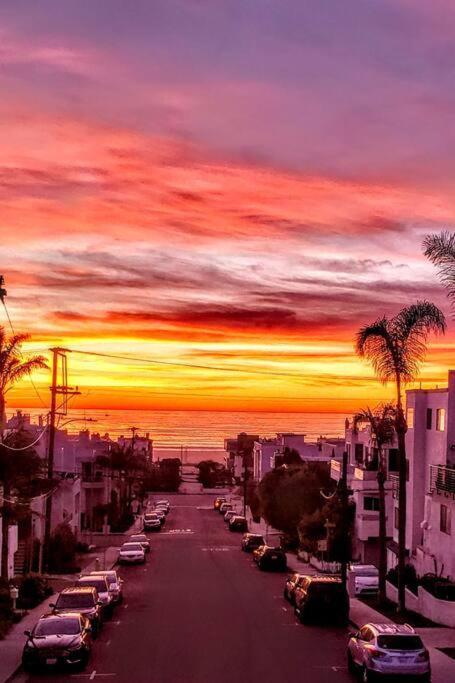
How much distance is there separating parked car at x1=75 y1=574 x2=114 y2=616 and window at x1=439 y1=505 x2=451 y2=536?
14.6 metres

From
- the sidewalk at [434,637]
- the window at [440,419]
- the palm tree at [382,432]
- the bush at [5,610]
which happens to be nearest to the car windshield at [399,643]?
the sidewalk at [434,637]

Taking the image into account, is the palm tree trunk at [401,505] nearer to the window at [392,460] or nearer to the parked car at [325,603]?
the parked car at [325,603]

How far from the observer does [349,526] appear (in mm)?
54656

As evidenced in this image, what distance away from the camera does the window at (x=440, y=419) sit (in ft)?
151

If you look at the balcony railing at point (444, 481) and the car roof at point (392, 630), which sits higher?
the balcony railing at point (444, 481)

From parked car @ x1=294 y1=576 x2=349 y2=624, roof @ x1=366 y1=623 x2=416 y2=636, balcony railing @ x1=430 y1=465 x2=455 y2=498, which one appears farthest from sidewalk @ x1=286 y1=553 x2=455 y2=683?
balcony railing @ x1=430 y1=465 x2=455 y2=498

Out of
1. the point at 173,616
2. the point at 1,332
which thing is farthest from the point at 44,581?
the point at 1,332

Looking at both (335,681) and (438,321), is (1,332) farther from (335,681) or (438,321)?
(335,681)

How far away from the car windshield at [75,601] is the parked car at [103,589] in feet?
8.92

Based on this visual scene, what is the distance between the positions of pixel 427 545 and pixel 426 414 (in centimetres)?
831

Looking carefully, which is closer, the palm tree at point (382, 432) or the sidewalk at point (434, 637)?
the sidewalk at point (434, 637)

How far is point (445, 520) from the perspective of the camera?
39.8 meters

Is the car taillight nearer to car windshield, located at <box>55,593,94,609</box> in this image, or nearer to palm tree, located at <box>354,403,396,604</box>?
car windshield, located at <box>55,593,94,609</box>

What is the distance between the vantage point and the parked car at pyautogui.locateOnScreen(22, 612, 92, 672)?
77.0ft
